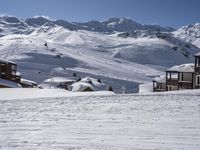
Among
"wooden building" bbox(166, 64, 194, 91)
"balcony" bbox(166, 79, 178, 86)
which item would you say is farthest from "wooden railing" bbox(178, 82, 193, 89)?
"balcony" bbox(166, 79, 178, 86)

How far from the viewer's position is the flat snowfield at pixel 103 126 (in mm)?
11922

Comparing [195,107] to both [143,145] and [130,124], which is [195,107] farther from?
[143,145]

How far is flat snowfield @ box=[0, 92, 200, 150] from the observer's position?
11.9 metres

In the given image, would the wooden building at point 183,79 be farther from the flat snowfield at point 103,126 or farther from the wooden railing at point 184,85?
the flat snowfield at point 103,126

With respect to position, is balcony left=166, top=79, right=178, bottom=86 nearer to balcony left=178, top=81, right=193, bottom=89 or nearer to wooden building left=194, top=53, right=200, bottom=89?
balcony left=178, top=81, right=193, bottom=89

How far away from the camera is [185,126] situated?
14.1 m

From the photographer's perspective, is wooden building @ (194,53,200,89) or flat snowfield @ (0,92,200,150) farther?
wooden building @ (194,53,200,89)

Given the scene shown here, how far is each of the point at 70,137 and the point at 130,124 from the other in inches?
107

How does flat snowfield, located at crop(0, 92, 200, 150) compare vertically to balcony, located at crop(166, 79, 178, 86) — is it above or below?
below

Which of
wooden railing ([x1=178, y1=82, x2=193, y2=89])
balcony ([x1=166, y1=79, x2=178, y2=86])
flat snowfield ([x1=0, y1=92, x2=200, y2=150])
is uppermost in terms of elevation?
balcony ([x1=166, y1=79, x2=178, y2=86])

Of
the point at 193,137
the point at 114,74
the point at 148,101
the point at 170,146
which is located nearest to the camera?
the point at 170,146

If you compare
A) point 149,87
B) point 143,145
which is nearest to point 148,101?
point 143,145

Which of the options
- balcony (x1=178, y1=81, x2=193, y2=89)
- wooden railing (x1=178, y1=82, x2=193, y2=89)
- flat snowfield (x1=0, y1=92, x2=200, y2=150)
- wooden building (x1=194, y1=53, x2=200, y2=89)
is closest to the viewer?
flat snowfield (x1=0, y1=92, x2=200, y2=150)

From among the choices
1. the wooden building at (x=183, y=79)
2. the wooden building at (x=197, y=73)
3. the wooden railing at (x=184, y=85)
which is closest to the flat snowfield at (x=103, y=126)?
the wooden building at (x=197, y=73)
